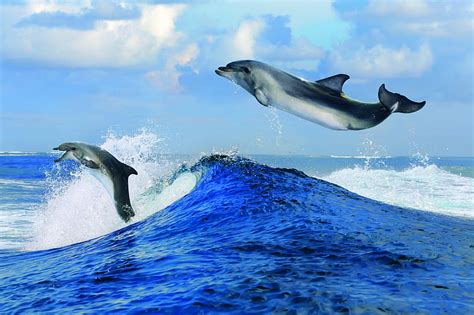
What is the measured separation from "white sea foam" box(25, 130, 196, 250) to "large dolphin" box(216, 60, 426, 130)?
508 cm

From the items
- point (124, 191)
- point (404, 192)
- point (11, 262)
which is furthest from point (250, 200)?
point (404, 192)

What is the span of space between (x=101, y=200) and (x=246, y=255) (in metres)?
9.48

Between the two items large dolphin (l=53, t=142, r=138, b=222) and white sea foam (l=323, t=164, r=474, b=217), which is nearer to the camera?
large dolphin (l=53, t=142, r=138, b=222)

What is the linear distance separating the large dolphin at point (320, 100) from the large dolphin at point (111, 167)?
15.7 ft

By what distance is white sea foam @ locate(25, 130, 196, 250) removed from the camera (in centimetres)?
1412

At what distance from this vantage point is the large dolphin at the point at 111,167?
1361 centimetres

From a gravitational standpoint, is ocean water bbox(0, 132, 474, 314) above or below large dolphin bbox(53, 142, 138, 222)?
below

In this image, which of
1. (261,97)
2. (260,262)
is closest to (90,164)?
(261,97)

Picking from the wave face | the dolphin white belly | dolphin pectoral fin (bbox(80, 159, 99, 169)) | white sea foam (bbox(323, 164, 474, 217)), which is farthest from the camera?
white sea foam (bbox(323, 164, 474, 217))

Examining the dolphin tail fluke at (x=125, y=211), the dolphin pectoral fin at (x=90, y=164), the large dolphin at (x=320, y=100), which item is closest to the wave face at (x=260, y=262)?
the dolphin tail fluke at (x=125, y=211)

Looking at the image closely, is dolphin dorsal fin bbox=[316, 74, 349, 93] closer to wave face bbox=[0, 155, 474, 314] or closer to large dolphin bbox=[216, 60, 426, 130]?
large dolphin bbox=[216, 60, 426, 130]

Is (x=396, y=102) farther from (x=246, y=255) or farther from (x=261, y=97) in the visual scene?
(x=246, y=255)

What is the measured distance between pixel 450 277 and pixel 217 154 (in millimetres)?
10303

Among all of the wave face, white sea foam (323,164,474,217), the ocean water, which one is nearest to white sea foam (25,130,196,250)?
the ocean water
